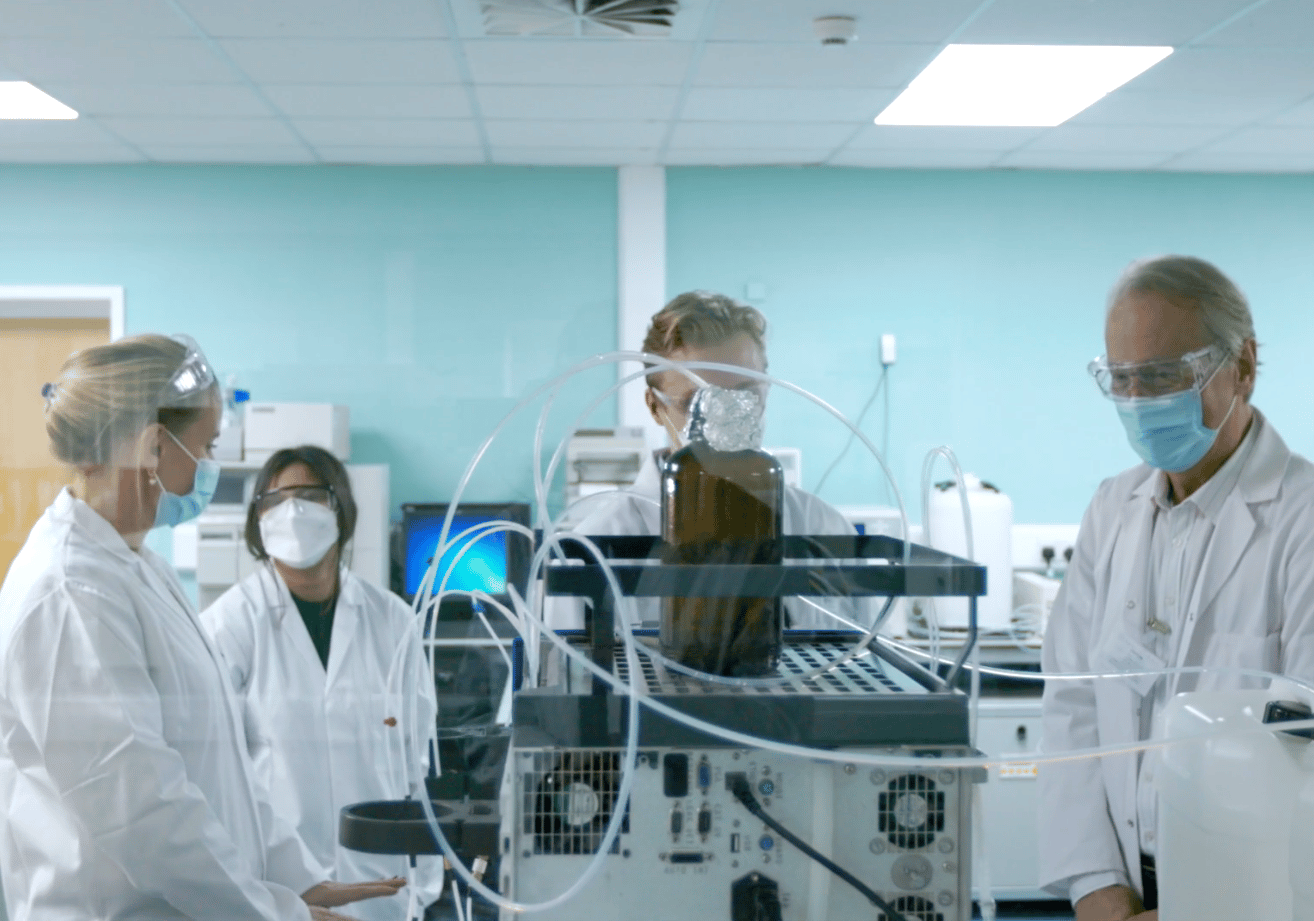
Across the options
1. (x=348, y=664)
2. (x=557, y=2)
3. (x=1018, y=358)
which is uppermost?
(x=557, y=2)

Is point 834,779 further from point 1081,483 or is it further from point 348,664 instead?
point 1081,483

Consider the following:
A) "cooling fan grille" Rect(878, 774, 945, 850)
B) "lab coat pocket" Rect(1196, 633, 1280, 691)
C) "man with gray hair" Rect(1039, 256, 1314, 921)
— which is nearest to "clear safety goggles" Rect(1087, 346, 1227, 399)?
"man with gray hair" Rect(1039, 256, 1314, 921)

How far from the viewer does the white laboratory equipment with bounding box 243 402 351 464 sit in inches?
75.0

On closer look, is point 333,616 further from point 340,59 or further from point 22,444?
point 340,59

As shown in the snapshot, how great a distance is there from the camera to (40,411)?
4.63ft

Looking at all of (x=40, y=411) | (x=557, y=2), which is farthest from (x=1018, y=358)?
(x=40, y=411)

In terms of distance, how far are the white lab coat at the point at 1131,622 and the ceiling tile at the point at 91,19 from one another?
1899mm

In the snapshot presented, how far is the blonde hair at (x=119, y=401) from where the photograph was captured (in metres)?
1.12

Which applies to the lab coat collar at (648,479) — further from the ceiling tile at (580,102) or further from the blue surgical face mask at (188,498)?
the ceiling tile at (580,102)

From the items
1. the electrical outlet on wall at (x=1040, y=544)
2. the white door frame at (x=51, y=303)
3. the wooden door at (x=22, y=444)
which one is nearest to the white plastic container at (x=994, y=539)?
the electrical outlet on wall at (x=1040, y=544)

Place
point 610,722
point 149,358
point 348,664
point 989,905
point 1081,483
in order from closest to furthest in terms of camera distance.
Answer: point 610,722 < point 989,905 < point 149,358 < point 348,664 < point 1081,483

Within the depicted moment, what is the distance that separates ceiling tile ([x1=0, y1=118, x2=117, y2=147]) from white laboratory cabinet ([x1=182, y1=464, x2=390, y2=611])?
2.19 feet

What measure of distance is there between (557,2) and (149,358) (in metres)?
1.04

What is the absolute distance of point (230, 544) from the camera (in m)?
1.83
